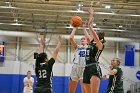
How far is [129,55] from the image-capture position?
71.1 ft

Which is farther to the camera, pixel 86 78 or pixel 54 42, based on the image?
pixel 54 42

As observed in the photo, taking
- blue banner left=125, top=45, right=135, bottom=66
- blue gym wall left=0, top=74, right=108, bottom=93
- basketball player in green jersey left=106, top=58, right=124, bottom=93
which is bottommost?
blue gym wall left=0, top=74, right=108, bottom=93

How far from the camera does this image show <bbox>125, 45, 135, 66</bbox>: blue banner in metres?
21.6

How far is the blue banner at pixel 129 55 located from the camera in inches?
852

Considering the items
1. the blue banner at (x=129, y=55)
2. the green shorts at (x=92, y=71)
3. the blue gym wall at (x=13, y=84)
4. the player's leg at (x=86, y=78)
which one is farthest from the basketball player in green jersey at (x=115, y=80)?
the blue banner at (x=129, y=55)

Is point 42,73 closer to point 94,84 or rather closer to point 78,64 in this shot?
point 94,84

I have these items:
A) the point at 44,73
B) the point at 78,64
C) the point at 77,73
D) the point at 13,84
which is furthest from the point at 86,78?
the point at 13,84

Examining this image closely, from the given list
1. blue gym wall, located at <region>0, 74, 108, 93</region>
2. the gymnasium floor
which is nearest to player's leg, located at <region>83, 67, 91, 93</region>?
the gymnasium floor

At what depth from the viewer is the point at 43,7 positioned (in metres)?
17.0

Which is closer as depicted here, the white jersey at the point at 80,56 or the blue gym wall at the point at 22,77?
the white jersey at the point at 80,56

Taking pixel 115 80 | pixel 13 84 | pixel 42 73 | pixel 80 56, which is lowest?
pixel 13 84

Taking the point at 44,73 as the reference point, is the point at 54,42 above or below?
below

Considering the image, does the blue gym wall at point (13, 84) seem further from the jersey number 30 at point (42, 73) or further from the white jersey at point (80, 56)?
the jersey number 30 at point (42, 73)

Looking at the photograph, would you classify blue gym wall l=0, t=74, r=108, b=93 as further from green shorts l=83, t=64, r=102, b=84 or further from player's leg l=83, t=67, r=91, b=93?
green shorts l=83, t=64, r=102, b=84
